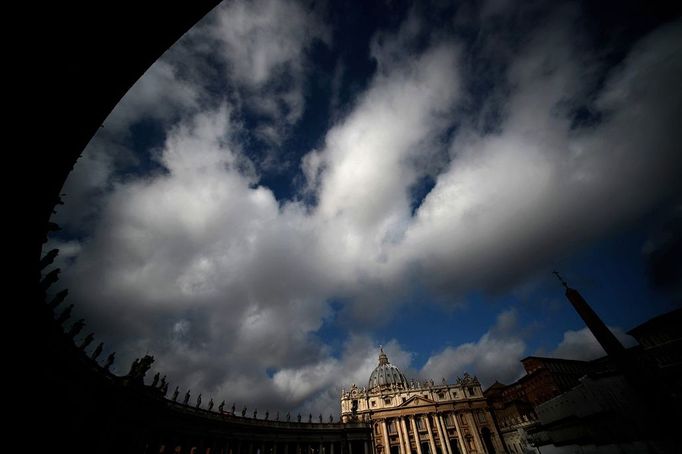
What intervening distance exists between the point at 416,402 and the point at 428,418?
3648mm

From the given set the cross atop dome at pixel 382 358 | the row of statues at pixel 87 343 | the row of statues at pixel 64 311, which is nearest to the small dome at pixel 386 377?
the cross atop dome at pixel 382 358

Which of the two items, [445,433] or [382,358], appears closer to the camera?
[445,433]

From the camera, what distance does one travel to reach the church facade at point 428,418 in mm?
57406

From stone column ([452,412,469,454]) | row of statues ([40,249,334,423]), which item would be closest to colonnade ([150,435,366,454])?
row of statues ([40,249,334,423])

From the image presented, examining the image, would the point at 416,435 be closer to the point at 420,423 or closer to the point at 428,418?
the point at 420,423

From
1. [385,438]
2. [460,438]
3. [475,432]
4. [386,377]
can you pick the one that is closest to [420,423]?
[460,438]

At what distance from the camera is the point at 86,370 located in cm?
2169

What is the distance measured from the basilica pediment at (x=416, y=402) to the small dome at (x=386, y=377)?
49.3 feet

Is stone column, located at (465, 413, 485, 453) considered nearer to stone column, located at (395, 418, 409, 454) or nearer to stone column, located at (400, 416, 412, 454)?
stone column, located at (400, 416, 412, 454)

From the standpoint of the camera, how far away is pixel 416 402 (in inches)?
2457

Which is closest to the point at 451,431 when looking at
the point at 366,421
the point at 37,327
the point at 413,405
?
the point at 413,405

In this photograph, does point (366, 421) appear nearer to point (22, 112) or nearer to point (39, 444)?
point (39, 444)

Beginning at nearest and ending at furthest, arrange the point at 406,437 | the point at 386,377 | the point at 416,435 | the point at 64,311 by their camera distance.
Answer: the point at 64,311 → the point at 406,437 → the point at 416,435 → the point at 386,377

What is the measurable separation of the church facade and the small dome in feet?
47.8
